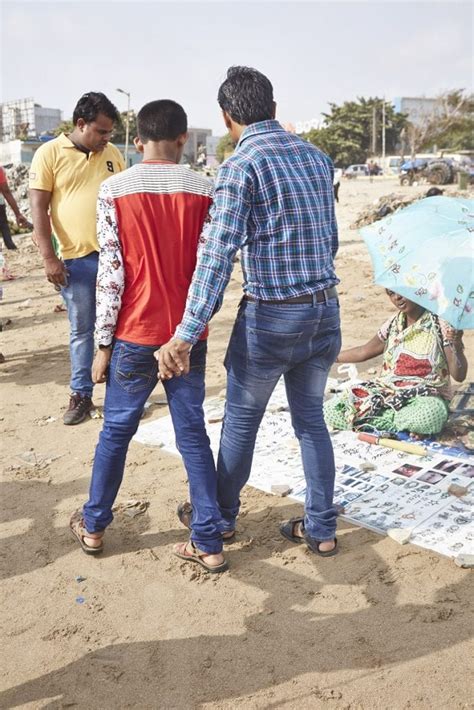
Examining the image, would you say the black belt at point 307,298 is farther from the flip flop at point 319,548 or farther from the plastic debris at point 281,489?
the plastic debris at point 281,489

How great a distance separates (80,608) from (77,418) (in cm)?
204

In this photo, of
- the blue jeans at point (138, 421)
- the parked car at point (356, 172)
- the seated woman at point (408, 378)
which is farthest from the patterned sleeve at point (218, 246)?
the parked car at point (356, 172)

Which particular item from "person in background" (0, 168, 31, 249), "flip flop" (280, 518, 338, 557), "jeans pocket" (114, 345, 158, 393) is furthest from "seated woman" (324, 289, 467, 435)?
"person in background" (0, 168, 31, 249)

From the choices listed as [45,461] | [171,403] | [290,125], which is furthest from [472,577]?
[45,461]

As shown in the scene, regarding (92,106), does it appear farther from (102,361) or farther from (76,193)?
(102,361)

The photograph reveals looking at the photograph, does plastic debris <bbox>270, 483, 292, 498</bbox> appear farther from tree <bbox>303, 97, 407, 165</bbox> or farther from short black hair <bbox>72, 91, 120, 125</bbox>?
tree <bbox>303, 97, 407, 165</bbox>

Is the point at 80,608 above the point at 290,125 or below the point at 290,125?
below

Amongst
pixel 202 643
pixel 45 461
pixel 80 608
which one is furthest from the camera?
pixel 45 461

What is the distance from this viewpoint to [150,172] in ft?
8.12

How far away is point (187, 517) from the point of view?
3.12 metres

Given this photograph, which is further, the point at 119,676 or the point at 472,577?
the point at 472,577

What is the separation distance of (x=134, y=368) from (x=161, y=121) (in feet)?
3.16

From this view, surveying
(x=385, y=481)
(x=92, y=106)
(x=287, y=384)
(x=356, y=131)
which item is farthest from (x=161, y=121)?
(x=356, y=131)

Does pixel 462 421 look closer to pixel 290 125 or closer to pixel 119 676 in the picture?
pixel 290 125
